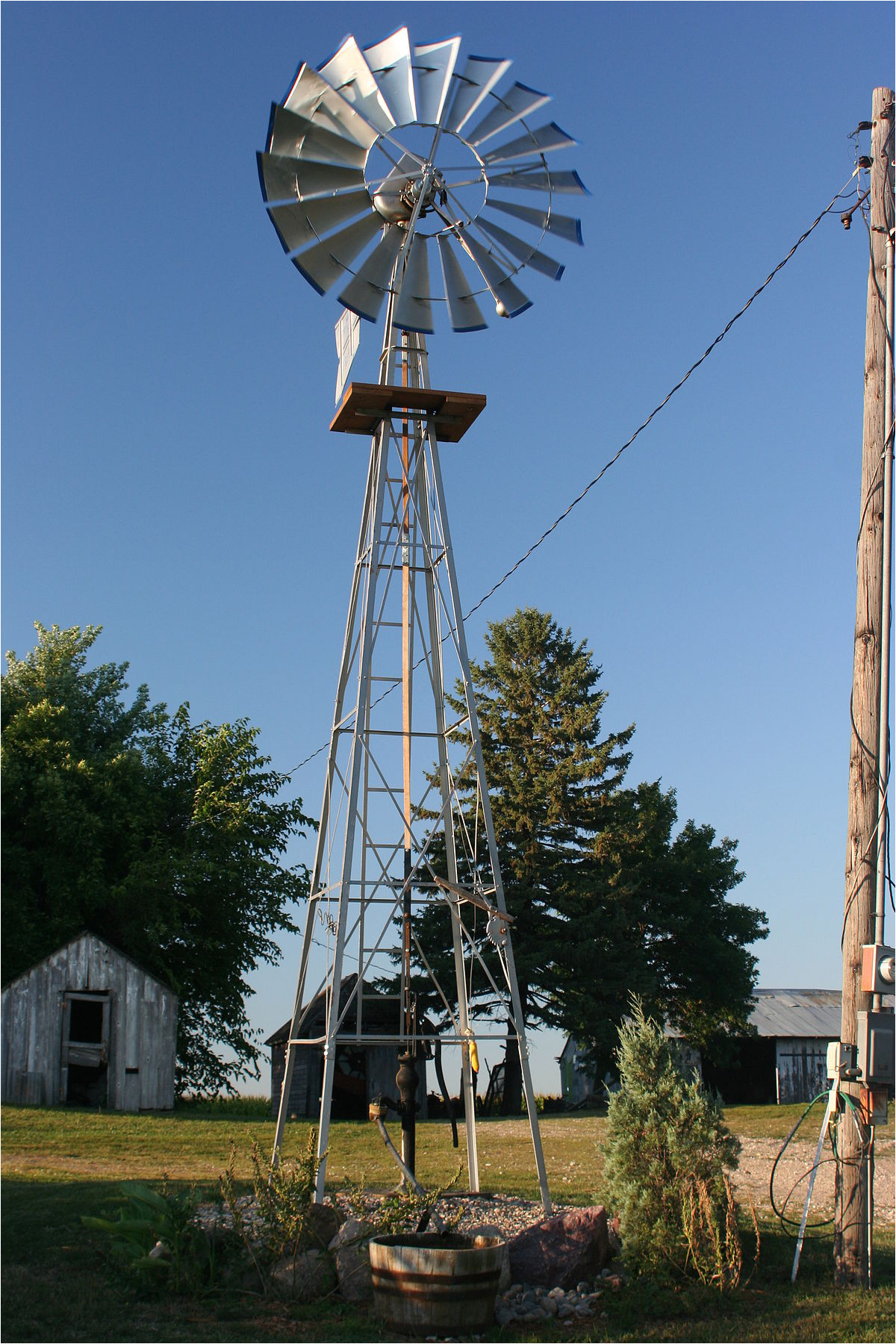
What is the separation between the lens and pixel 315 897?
11.0 m

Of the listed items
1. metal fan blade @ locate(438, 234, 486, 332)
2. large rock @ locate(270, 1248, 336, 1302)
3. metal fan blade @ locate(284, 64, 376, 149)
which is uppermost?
metal fan blade @ locate(284, 64, 376, 149)

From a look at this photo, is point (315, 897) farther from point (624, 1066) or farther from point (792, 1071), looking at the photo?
point (792, 1071)

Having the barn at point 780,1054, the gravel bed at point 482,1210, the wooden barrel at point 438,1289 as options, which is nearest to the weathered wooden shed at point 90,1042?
the gravel bed at point 482,1210

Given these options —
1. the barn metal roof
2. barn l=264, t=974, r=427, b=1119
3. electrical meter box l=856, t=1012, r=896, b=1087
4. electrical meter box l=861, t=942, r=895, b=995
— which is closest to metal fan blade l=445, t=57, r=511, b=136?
electrical meter box l=861, t=942, r=895, b=995

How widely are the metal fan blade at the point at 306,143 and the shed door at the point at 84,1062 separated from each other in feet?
49.8

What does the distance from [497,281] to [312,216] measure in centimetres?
180

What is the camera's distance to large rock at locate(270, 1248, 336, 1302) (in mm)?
8648

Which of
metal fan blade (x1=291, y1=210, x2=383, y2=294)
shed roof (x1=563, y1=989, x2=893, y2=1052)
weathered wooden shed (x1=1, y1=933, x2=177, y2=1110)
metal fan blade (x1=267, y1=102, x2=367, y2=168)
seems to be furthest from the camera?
shed roof (x1=563, y1=989, x2=893, y2=1052)

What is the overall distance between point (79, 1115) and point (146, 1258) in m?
10.6

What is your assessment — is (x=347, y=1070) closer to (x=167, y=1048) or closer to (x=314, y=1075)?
(x=314, y=1075)

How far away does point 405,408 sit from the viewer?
11719 mm

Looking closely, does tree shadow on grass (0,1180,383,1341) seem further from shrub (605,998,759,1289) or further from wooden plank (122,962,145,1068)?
wooden plank (122,962,145,1068)

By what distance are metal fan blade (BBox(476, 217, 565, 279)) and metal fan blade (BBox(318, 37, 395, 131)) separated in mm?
1369

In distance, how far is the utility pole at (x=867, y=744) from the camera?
9.13 m
